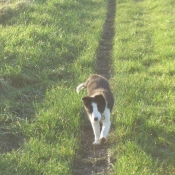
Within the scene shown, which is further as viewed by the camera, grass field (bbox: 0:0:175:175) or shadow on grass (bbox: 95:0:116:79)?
shadow on grass (bbox: 95:0:116:79)

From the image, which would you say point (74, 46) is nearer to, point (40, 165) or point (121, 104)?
point (121, 104)

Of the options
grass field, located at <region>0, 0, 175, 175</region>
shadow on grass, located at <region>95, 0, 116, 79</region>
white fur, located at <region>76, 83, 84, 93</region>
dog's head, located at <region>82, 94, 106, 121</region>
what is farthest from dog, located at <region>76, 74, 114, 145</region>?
shadow on grass, located at <region>95, 0, 116, 79</region>

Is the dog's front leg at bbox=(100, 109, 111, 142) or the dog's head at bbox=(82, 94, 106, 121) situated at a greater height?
the dog's head at bbox=(82, 94, 106, 121)

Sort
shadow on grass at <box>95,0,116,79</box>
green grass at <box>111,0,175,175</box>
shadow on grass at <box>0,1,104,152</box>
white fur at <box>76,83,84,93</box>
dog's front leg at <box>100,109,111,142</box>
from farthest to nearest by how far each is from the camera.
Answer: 1. shadow on grass at <box>95,0,116,79</box>
2. white fur at <box>76,83,84,93</box>
3. shadow on grass at <box>0,1,104,152</box>
4. dog's front leg at <box>100,109,111,142</box>
5. green grass at <box>111,0,175,175</box>

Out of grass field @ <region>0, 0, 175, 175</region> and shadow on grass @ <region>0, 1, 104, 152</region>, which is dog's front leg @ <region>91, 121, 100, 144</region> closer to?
grass field @ <region>0, 0, 175, 175</region>

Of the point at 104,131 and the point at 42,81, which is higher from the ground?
the point at 104,131

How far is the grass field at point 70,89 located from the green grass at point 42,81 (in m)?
0.01

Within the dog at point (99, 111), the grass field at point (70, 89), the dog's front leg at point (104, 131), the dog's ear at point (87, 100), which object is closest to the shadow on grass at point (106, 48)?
the grass field at point (70, 89)

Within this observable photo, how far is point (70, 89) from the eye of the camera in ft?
22.8

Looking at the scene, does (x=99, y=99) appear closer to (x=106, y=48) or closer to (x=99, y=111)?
(x=99, y=111)

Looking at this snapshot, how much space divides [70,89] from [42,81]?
0.73m

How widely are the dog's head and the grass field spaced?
0.47 meters

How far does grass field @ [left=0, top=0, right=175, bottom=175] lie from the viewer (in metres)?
4.91

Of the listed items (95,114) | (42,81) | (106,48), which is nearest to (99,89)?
(95,114)
